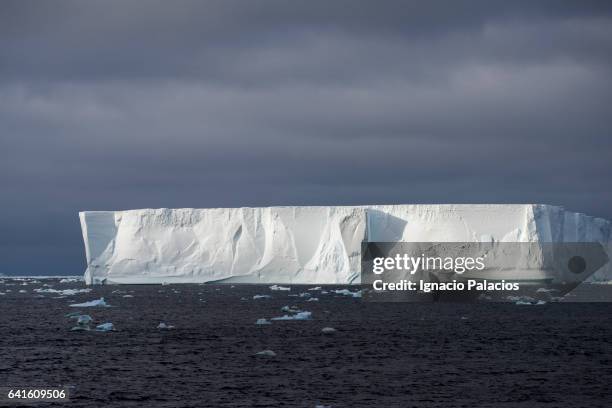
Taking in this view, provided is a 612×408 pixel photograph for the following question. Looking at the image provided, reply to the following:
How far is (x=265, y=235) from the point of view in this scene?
54.4 metres

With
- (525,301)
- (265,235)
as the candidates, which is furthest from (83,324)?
(265,235)

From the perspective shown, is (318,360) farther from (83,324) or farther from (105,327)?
(83,324)

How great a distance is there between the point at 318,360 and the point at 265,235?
34.9 meters

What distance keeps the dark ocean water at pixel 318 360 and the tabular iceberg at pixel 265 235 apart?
729 inches

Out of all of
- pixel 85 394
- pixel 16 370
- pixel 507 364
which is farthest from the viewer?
pixel 507 364

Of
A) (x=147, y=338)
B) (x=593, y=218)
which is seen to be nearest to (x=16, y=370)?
(x=147, y=338)

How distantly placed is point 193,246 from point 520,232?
788 inches

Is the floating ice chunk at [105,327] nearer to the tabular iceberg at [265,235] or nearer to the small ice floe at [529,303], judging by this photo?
the small ice floe at [529,303]

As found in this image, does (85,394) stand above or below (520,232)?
below

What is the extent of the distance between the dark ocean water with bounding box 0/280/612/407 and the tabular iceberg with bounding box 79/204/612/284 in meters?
18.5

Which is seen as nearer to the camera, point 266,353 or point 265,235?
point 266,353

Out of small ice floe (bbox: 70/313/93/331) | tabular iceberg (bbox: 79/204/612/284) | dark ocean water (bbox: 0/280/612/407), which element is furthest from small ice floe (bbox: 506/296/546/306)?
small ice floe (bbox: 70/313/93/331)

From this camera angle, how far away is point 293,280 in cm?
5303

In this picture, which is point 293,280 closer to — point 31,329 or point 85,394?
point 31,329
